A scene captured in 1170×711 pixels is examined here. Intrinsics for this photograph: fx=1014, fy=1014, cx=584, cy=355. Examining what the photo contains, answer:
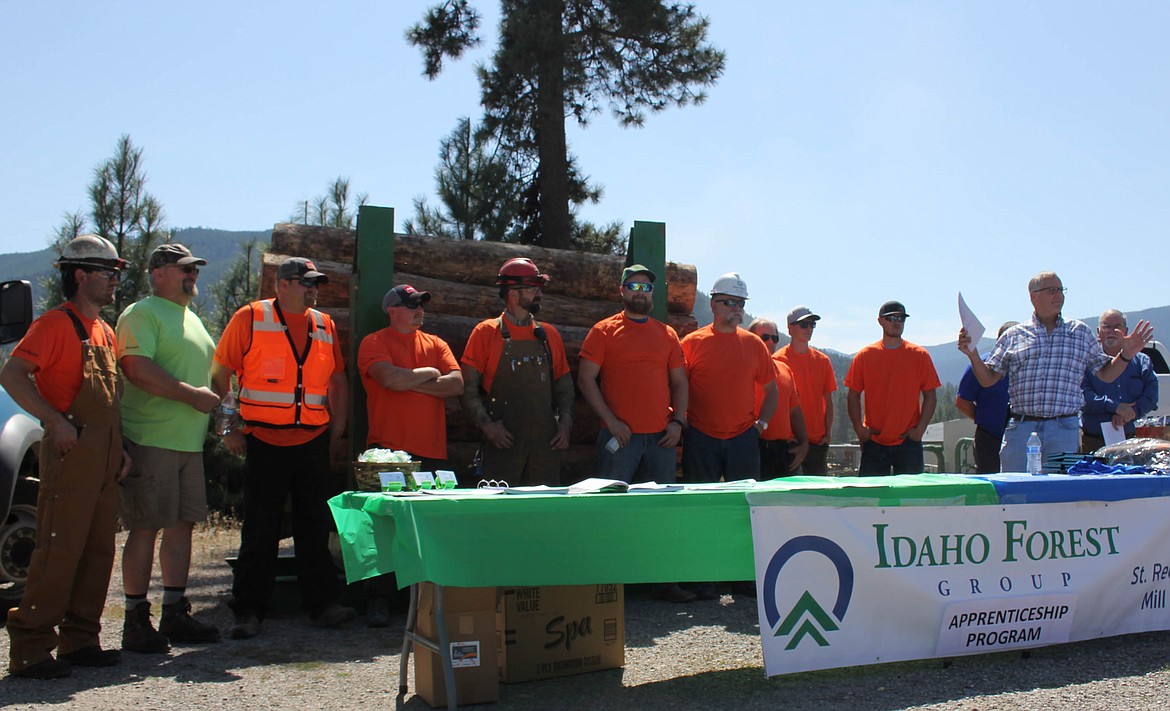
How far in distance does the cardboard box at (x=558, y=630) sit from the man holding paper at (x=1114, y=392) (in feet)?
14.8

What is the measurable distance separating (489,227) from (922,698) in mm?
10297

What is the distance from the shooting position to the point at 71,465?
15.9 ft

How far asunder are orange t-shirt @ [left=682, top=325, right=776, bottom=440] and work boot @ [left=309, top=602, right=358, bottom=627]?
2612 mm

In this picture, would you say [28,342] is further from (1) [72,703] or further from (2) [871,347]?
(2) [871,347]

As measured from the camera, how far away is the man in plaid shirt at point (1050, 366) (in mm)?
6410

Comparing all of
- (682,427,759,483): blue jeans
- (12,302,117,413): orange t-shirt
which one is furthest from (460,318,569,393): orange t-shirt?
(12,302,117,413): orange t-shirt

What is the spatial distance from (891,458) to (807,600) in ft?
11.6

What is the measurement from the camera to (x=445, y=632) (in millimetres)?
4254

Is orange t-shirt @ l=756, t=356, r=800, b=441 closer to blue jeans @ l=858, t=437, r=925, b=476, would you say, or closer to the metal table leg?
blue jeans @ l=858, t=437, r=925, b=476

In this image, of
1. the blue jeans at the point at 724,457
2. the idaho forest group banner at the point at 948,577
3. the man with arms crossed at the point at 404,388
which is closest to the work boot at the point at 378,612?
the man with arms crossed at the point at 404,388

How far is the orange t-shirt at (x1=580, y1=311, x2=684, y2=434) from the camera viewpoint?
6695 mm

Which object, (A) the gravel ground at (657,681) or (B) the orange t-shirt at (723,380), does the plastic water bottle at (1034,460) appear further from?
(B) the orange t-shirt at (723,380)

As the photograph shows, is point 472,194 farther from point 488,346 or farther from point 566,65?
point 488,346

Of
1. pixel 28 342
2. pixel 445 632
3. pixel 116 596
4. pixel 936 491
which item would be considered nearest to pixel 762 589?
pixel 936 491
